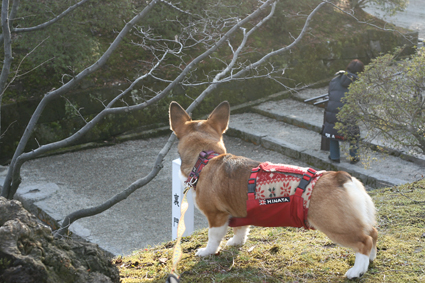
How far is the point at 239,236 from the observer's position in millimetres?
3785

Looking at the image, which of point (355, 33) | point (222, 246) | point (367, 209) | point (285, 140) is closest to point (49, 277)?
point (222, 246)

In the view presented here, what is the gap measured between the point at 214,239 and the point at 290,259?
652 mm

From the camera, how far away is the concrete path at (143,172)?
659 centimetres

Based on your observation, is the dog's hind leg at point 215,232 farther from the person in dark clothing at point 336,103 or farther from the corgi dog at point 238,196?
the person in dark clothing at point 336,103

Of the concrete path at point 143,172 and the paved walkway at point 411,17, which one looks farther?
the paved walkway at point 411,17

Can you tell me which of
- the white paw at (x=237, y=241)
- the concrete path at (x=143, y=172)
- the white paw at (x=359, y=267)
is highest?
the white paw at (x=359, y=267)

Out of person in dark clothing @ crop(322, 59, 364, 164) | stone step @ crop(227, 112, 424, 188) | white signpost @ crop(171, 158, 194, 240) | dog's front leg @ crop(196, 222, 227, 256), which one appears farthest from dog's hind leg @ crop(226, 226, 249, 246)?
person in dark clothing @ crop(322, 59, 364, 164)

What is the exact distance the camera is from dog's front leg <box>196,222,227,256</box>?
11.2 feet

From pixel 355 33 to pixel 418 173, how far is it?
764 cm

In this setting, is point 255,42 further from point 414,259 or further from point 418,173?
point 414,259

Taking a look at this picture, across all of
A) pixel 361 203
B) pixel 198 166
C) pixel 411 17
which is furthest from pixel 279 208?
pixel 411 17

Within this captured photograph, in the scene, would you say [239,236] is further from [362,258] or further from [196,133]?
[362,258]

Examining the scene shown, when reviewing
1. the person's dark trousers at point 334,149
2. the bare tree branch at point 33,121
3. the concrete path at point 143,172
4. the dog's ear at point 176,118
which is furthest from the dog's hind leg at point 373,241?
Answer: the person's dark trousers at point 334,149

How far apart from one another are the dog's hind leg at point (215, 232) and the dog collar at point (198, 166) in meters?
0.33
